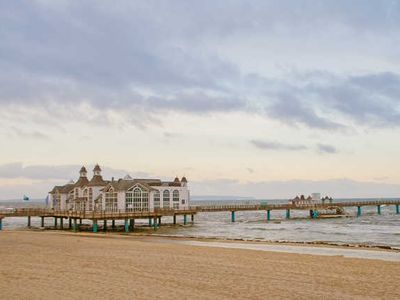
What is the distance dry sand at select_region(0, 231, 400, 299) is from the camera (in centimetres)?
1355

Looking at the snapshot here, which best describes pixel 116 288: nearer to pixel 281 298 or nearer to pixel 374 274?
pixel 281 298

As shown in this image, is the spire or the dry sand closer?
the dry sand

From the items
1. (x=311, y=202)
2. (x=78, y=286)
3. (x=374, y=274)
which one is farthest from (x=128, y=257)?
(x=311, y=202)

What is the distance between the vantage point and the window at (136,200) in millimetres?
58500

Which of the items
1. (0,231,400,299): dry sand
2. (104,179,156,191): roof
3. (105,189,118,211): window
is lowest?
(0,231,400,299): dry sand

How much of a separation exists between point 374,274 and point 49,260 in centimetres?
1353

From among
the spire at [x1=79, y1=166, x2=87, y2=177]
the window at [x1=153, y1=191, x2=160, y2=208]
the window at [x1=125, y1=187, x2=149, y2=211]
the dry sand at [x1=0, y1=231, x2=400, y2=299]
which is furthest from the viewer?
the spire at [x1=79, y1=166, x2=87, y2=177]

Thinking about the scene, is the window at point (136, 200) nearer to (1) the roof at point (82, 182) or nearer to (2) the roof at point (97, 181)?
(2) the roof at point (97, 181)

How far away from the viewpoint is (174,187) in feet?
216

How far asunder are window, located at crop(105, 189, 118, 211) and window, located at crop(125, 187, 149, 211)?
1.51 meters

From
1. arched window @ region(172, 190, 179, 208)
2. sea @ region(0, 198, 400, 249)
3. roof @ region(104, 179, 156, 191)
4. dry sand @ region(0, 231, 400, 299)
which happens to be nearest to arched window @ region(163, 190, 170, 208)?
arched window @ region(172, 190, 179, 208)

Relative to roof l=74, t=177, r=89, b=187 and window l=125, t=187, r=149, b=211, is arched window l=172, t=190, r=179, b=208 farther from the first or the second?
roof l=74, t=177, r=89, b=187

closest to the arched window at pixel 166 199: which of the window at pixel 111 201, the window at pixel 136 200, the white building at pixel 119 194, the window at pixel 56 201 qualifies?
the white building at pixel 119 194

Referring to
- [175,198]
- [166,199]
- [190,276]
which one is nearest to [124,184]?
[166,199]
